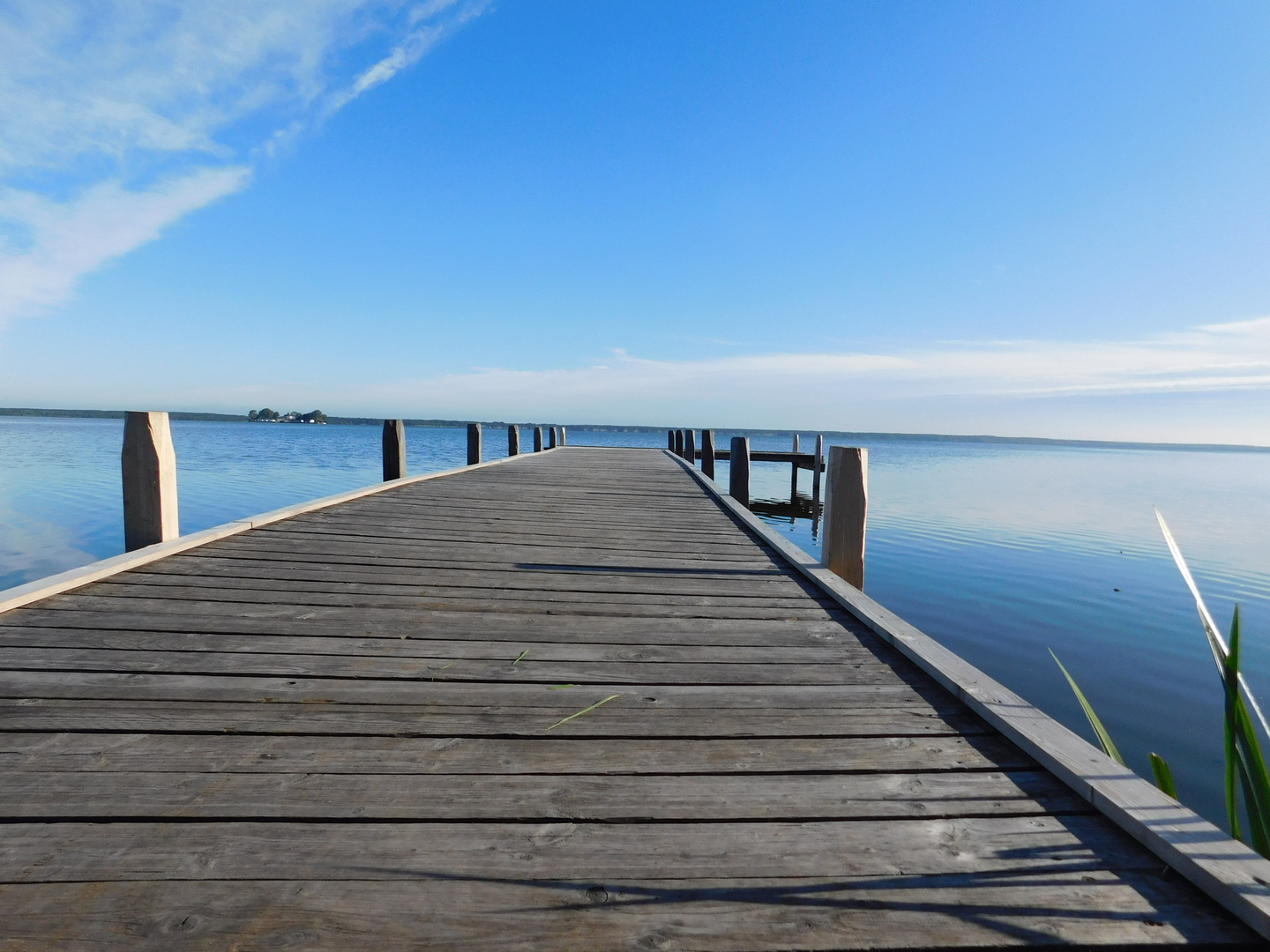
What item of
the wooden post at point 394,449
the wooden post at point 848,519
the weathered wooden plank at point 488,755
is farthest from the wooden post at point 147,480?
the wooden post at point 394,449

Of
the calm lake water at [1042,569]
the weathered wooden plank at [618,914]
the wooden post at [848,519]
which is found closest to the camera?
the weathered wooden plank at [618,914]

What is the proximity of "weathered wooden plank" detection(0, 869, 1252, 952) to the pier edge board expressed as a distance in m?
0.06

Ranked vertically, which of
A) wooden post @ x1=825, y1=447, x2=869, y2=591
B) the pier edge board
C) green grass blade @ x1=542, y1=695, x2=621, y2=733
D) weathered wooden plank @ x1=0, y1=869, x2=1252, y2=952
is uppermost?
wooden post @ x1=825, y1=447, x2=869, y2=591

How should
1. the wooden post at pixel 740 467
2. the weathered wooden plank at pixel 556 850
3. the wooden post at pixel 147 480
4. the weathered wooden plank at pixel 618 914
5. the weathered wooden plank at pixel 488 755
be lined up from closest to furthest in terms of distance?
the weathered wooden plank at pixel 618 914, the weathered wooden plank at pixel 556 850, the weathered wooden plank at pixel 488 755, the wooden post at pixel 147 480, the wooden post at pixel 740 467

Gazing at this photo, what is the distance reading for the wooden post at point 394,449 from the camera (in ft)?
27.1

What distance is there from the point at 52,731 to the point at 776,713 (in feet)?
6.73

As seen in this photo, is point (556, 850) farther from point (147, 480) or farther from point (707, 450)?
point (707, 450)

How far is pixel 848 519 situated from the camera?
3.88 meters

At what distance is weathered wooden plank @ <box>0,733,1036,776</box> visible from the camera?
167 cm

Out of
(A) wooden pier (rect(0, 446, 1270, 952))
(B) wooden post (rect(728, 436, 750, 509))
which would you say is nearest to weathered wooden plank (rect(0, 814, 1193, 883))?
(A) wooden pier (rect(0, 446, 1270, 952))

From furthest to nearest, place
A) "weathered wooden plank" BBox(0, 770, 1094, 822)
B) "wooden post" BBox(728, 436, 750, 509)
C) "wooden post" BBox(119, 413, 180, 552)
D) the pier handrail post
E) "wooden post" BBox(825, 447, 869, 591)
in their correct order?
the pier handrail post < "wooden post" BBox(728, 436, 750, 509) < "wooden post" BBox(825, 447, 869, 591) < "wooden post" BBox(119, 413, 180, 552) < "weathered wooden plank" BBox(0, 770, 1094, 822)

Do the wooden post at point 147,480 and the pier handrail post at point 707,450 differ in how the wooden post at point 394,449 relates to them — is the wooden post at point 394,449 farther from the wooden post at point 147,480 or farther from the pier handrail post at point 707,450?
the pier handrail post at point 707,450

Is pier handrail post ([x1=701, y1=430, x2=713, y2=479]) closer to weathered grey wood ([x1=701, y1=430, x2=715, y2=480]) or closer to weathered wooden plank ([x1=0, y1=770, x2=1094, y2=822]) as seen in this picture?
weathered grey wood ([x1=701, y1=430, x2=715, y2=480])

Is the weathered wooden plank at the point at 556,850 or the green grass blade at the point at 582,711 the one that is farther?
the green grass blade at the point at 582,711
